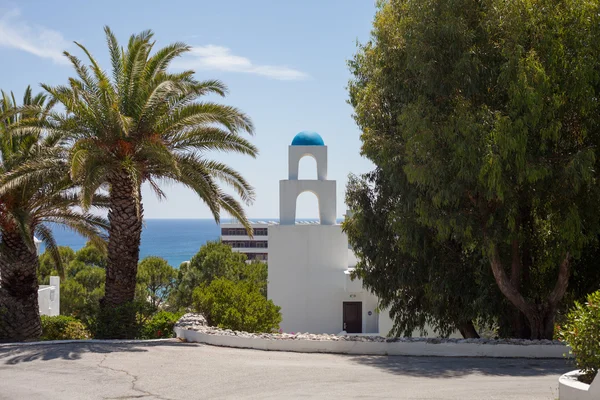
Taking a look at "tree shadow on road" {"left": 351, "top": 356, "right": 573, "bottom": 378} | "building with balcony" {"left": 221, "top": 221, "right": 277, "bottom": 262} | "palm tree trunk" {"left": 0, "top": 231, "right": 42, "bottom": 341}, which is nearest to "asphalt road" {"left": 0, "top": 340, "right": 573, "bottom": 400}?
"tree shadow on road" {"left": 351, "top": 356, "right": 573, "bottom": 378}

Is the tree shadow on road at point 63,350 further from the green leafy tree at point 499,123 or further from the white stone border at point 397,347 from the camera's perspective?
the green leafy tree at point 499,123

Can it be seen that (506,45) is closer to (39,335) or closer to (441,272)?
(441,272)

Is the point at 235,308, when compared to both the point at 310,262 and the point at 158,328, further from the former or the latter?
the point at 310,262

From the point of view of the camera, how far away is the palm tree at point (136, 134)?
15.6 metres

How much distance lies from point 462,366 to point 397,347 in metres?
1.60

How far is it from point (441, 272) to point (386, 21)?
21.4 ft

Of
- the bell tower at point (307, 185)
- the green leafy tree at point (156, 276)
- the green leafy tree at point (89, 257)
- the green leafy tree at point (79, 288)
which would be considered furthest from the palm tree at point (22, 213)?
the green leafy tree at point (89, 257)

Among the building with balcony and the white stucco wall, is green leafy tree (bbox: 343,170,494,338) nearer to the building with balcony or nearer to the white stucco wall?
the white stucco wall

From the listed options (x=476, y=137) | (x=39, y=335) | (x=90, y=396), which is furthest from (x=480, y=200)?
(x=39, y=335)

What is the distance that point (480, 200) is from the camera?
583 inches

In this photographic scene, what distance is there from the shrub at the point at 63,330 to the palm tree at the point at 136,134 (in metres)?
3.06

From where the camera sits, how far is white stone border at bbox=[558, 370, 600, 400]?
22.9ft

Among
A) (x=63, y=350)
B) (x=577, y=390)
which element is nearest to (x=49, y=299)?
(x=63, y=350)

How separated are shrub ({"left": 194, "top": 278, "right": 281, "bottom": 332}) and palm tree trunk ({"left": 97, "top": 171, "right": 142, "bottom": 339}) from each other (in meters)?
1.67
